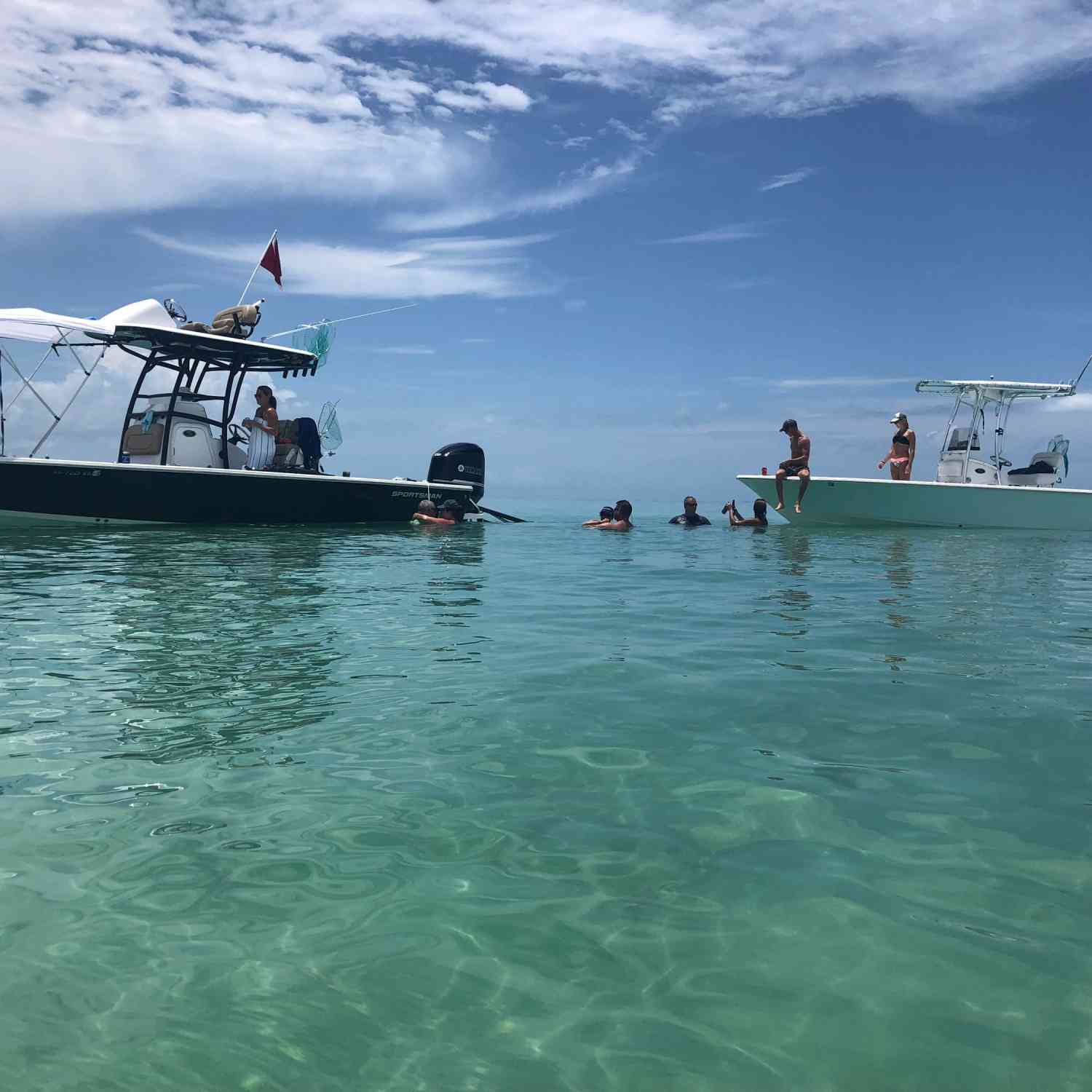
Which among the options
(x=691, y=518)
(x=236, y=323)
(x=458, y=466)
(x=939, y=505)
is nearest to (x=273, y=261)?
(x=236, y=323)

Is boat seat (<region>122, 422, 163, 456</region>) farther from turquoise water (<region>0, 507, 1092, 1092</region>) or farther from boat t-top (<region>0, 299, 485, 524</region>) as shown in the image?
turquoise water (<region>0, 507, 1092, 1092</region>)

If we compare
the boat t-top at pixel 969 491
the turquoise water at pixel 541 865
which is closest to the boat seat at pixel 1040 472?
the boat t-top at pixel 969 491

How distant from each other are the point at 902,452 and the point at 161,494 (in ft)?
56.9

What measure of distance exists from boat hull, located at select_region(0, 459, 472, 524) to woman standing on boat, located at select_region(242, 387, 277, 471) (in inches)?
33.1

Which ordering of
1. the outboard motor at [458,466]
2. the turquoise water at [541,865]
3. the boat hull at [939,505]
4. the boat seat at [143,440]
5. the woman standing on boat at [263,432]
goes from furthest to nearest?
the outboard motor at [458,466] → the boat hull at [939,505] → the woman standing on boat at [263,432] → the boat seat at [143,440] → the turquoise water at [541,865]

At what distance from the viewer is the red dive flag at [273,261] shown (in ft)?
65.3

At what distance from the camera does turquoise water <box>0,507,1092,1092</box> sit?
2.27m

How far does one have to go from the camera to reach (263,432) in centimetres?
1952

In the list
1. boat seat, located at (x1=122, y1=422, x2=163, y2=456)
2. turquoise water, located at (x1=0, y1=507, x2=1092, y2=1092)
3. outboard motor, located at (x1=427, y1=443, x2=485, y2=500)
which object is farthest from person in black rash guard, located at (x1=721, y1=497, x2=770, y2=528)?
turquoise water, located at (x1=0, y1=507, x2=1092, y2=1092)

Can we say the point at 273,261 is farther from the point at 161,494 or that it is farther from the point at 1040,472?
the point at 1040,472

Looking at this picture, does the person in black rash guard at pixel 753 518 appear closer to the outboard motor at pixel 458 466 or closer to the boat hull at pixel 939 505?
the boat hull at pixel 939 505

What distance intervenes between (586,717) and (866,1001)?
8.50 ft

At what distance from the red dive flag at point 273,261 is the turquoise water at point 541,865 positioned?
48.7ft

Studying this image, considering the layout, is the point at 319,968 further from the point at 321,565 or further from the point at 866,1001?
the point at 321,565
